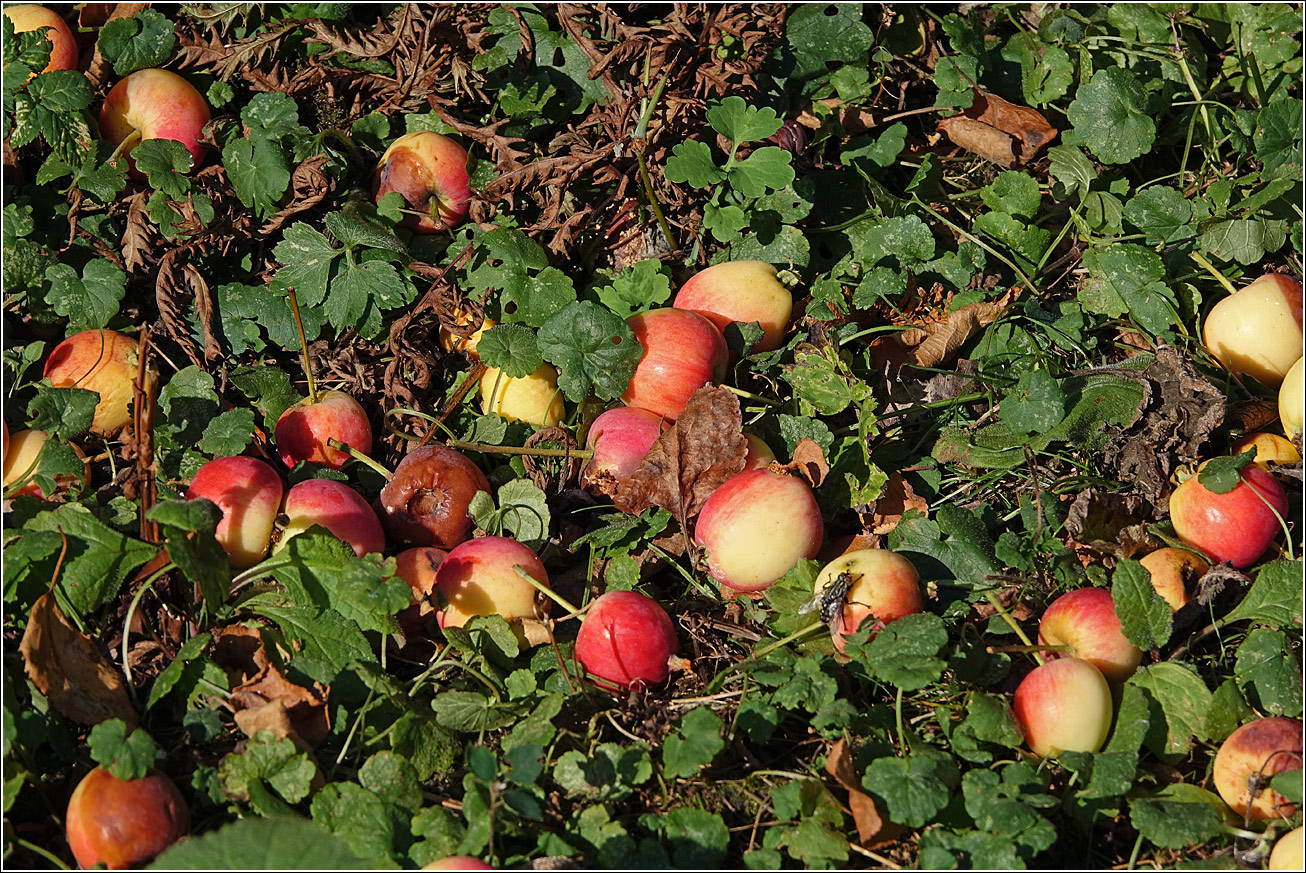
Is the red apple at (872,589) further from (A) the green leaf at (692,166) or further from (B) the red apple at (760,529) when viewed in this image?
(A) the green leaf at (692,166)

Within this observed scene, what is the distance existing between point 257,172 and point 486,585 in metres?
1.53

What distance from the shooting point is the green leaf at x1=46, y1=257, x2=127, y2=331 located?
2.97m

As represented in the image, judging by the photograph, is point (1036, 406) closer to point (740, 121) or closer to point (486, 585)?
point (740, 121)

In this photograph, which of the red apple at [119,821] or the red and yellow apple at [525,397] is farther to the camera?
the red and yellow apple at [525,397]

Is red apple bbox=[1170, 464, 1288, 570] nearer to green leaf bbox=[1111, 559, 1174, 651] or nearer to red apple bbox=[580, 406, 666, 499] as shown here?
green leaf bbox=[1111, 559, 1174, 651]

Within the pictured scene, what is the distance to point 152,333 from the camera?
3.08 metres

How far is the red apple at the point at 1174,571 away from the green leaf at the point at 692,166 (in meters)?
1.63

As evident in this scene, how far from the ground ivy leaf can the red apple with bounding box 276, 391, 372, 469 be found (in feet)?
1.93

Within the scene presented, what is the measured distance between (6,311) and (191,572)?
139 centimetres

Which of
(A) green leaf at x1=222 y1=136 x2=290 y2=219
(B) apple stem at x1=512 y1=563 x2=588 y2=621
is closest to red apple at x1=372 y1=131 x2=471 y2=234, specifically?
(A) green leaf at x1=222 y1=136 x2=290 y2=219

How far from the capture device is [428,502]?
2771mm

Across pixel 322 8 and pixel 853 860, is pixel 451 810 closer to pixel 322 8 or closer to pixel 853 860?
pixel 853 860

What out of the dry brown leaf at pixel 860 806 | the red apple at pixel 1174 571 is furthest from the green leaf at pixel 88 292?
the red apple at pixel 1174 571

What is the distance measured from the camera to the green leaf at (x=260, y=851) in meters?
1.86
